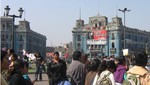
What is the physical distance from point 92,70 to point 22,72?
256 centimetres

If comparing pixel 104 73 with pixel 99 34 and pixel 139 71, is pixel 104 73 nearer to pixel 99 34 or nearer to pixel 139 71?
pixel 139 71

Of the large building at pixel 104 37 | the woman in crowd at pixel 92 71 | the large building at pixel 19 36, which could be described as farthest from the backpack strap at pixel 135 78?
the large building at pixel 19 36

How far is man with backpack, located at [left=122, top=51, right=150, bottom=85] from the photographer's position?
5389 millimetres

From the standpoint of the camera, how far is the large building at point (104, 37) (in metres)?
118

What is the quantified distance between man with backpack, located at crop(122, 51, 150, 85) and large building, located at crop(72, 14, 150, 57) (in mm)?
106817

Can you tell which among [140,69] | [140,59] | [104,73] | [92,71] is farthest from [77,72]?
[140,69]

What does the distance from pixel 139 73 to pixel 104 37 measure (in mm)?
109299

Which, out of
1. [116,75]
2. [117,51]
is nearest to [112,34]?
[117,51]

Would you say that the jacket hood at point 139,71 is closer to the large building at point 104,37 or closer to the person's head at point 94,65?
the person's head at point 94,65

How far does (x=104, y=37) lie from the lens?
11450 cm

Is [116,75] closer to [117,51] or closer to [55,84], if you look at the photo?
[55,84]

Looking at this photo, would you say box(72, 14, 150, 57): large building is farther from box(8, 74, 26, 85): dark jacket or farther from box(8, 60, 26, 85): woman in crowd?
box(8, 74, 26, 85): dark jacket

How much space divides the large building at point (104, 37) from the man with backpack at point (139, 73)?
106817 millimetres

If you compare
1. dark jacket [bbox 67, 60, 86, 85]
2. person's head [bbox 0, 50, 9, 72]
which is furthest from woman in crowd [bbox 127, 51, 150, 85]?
dark jacket [bbox 67, 60, 86, 85]
